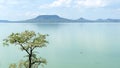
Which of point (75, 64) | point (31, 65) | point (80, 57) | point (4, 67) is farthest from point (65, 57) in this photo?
point (31, 65)

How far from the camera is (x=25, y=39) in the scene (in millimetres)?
13133

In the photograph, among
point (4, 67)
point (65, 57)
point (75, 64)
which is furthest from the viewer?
point (65, 57)

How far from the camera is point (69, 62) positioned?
112 feet

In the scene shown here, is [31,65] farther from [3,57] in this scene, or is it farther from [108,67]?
[3,57]

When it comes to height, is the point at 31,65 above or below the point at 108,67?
above

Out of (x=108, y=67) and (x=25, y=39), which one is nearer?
(x=25, y=39)

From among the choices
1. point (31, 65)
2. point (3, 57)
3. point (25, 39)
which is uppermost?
point (25, 39)

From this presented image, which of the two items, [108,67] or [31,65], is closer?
[31,65]

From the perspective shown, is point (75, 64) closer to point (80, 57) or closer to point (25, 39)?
point (80, 57)

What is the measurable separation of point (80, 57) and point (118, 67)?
8506 mm

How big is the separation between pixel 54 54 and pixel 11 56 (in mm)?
7028

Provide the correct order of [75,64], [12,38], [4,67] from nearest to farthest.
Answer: [12,38] < [4,67] < [75,64]

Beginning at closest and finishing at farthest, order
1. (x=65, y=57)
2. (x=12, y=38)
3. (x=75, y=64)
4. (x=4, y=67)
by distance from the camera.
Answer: (x=12, y=38)
(x=4, y=67)
(x=75, y=64)
(x=65, y=57)


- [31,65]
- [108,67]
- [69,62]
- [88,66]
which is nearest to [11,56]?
[69,62]
